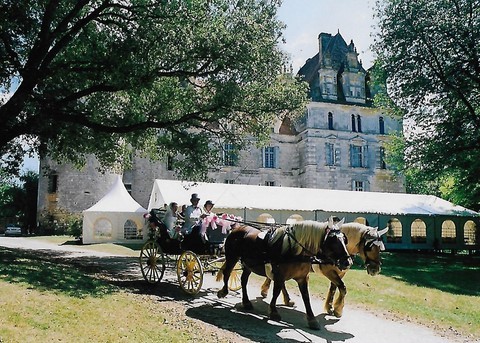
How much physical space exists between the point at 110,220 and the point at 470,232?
23.0m

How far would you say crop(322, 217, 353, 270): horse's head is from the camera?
647cm

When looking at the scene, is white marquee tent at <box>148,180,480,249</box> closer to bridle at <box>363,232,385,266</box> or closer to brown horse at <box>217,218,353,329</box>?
brown horse at <box>217,218,353,329</box>

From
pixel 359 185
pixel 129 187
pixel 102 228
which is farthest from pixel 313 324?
pixel 359 185

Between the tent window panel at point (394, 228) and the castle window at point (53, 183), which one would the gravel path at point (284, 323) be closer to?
the tent window panel at point (394, 228)

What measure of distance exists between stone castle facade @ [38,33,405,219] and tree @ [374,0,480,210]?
18.2 meters

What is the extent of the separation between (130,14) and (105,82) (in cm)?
237

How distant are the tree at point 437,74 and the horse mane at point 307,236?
15.2 m

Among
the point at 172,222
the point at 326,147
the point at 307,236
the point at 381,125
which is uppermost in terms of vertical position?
the point at 381,125

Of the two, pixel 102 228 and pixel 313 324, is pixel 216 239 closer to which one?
pixel 313 324

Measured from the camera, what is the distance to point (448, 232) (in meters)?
27.1

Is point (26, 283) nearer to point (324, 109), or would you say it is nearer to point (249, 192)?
point (249, 192)

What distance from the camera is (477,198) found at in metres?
Answer: 23.9

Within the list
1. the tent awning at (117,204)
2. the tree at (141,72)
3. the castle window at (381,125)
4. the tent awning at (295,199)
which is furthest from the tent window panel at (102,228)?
the castle window at (381,125)

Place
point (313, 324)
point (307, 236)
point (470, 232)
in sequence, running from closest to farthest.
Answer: point (313, 324)
point (307, 236)
point (470, 232)
